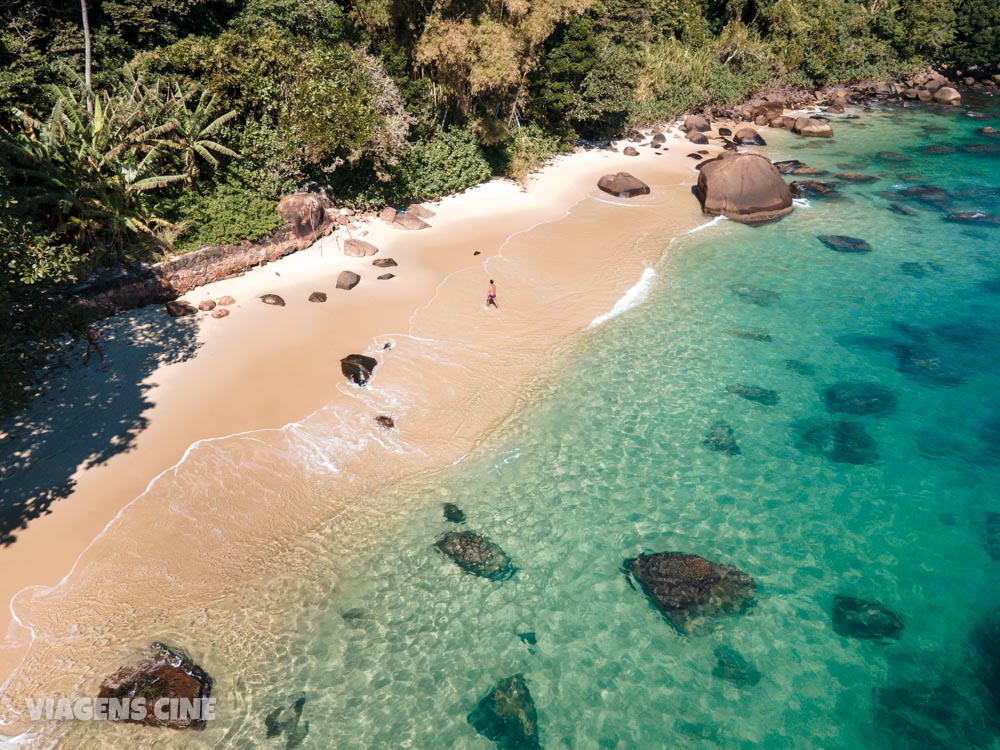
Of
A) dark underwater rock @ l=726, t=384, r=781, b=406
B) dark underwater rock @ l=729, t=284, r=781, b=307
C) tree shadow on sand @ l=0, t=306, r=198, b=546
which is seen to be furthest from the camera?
dark underwater rock @ l=729, t=284, r=781, b=307

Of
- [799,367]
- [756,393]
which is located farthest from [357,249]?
[799,367]

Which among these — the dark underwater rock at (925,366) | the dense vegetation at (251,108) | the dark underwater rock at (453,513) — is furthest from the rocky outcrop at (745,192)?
the dark underwater rock at (453,513)

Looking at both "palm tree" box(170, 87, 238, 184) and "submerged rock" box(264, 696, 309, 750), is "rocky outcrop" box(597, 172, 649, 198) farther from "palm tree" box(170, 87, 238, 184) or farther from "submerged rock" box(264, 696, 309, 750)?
"submerged rock" box(264, 696, 309, 750)

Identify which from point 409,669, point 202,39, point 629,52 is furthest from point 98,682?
point 629,52

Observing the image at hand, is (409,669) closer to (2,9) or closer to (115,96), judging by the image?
(115,96)

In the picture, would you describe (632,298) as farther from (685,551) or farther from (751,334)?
(685,551)

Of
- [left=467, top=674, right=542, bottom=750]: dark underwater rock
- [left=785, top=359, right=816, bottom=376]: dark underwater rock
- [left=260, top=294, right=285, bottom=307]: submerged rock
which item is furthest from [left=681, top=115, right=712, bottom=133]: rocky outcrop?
[left=467, top=674, right=542, bottom=750]: dark underwater rock

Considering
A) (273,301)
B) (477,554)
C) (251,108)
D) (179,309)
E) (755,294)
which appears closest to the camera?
(477,554)
